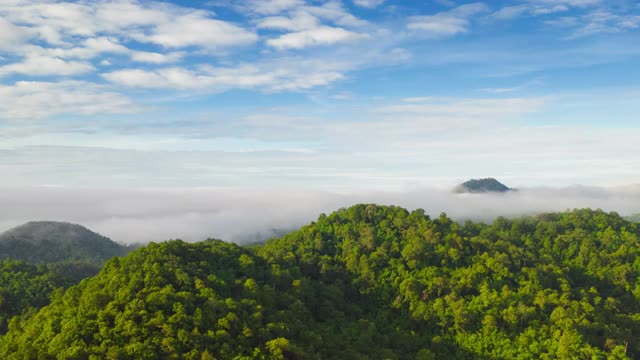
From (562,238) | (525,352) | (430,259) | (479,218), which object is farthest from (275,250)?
(479,218)

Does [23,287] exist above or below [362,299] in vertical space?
below

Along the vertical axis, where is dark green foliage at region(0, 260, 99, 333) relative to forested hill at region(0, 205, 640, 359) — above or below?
below

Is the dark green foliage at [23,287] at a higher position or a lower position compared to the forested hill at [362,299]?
lower

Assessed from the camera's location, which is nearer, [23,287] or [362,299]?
[362,299]

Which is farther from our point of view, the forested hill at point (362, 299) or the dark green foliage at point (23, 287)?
the dark green foliage at point (23, 287)

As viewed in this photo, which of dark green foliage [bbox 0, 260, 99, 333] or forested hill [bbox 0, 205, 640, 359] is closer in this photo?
forested hill [bbox 0, 205, 640, 359]

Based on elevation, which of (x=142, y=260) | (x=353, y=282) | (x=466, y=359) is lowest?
(x=466, y=359)

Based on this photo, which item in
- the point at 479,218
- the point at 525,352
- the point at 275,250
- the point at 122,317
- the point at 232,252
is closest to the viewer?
the point at 122,317

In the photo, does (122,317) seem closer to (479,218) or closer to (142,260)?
(142,260)
